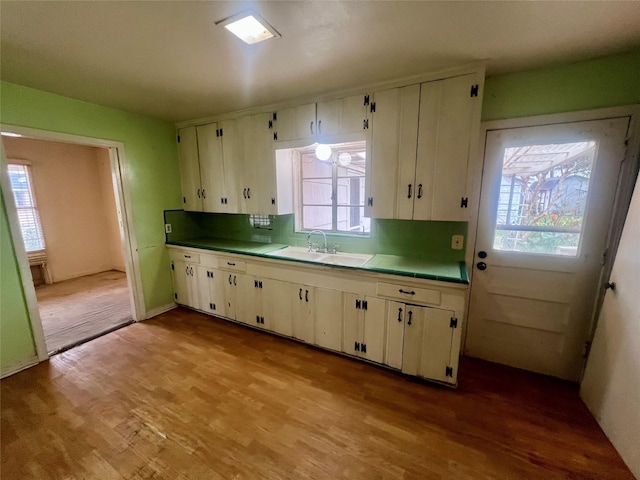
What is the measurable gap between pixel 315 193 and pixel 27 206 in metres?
4.91

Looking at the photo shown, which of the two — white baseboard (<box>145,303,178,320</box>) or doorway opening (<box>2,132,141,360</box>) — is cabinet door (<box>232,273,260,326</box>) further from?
doorway opening (<box>2,132,141,360</box>)

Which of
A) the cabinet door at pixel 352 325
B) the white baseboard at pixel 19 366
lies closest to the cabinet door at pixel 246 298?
the cabinet door at pixel 352 325

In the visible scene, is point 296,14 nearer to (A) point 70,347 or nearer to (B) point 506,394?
(B) point 506,394

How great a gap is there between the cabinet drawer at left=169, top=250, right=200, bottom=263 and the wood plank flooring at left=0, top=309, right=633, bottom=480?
46.5 inches

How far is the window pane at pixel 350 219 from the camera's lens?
2.88 metres

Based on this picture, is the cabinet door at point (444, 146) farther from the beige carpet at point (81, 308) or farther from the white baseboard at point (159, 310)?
the beige carpet at point (81, 308)

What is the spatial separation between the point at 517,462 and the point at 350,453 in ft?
3.20


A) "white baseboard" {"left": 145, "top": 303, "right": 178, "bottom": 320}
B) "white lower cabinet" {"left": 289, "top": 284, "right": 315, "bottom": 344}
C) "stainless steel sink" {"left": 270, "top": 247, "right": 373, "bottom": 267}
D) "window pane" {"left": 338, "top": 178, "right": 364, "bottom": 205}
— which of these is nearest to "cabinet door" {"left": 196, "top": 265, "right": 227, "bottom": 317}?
"white baseboard" {"left": 145, "top": 303, "right": 178, "bottom": 320}

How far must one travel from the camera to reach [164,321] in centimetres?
320

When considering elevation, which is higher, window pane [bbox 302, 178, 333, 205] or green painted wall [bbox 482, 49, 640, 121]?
green painted wall [bbox 482, 49, 640, 121]

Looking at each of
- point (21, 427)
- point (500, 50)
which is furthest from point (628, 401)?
point (21, 427)

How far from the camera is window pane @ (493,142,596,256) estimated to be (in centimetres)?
193

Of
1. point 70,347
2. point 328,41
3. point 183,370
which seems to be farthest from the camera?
point 70,347

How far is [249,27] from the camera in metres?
1.44
